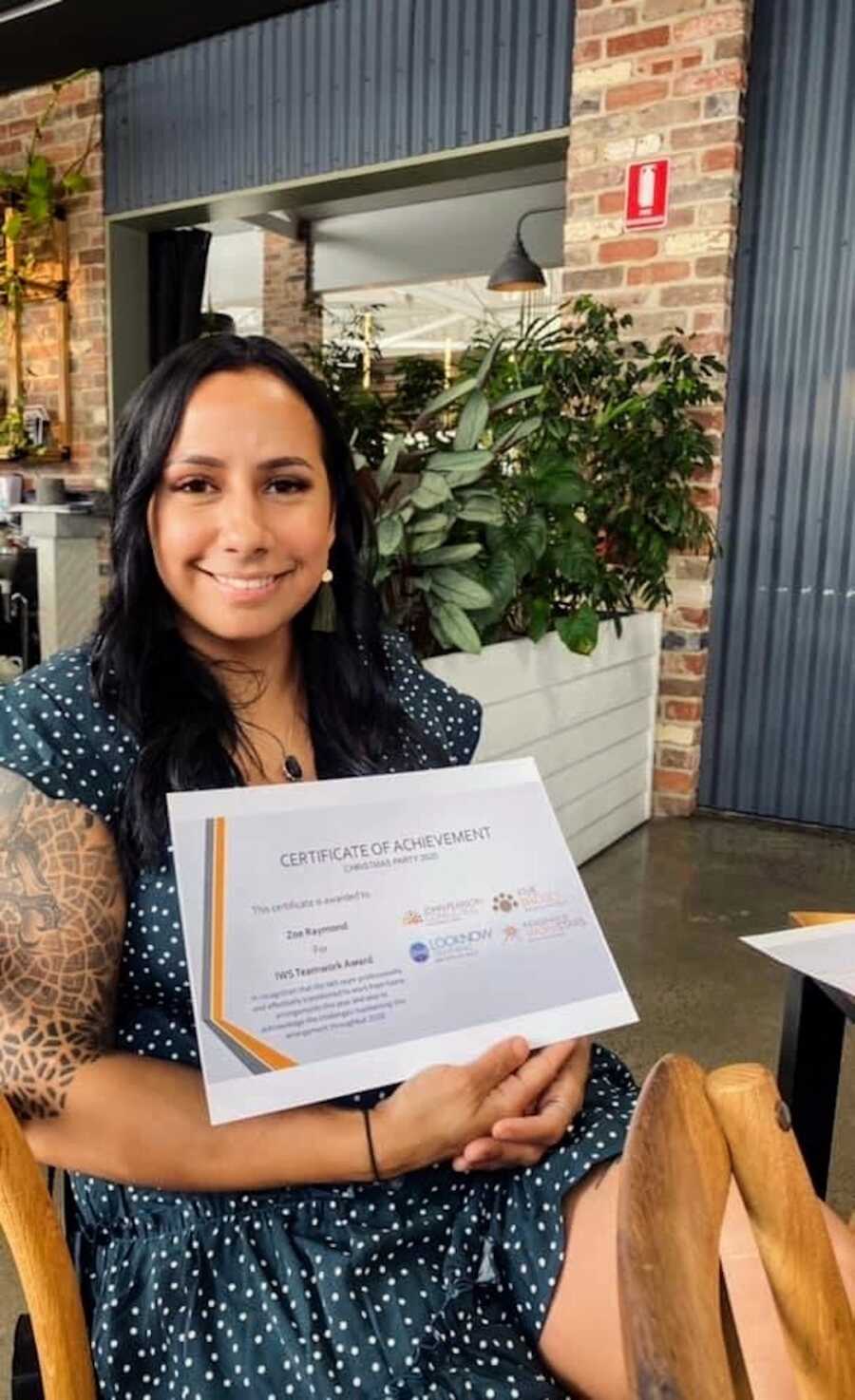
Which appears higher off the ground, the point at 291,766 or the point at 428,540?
the point at 428,540

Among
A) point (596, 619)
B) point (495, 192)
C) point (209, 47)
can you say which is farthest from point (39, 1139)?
point (495, 192)

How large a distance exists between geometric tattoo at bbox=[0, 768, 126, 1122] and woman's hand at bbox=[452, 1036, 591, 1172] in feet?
1.05

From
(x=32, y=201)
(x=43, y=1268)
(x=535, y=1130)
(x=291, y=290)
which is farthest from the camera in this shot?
(x=291, y=290)

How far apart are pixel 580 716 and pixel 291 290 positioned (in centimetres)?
Result: 536

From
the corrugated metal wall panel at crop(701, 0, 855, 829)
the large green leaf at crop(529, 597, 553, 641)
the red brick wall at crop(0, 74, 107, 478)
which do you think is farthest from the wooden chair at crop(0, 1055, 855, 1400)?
the red brick wall at crop(0, 74, 107, 478)

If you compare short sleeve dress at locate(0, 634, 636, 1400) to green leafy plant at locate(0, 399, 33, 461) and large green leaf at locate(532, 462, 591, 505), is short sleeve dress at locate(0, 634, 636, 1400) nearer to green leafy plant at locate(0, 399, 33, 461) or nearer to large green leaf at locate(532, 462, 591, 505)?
large green leaf at locate(532, 462, 591, 505)

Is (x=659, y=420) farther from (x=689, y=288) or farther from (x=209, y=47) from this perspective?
(x=209, y=47)

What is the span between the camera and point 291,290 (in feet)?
24.7

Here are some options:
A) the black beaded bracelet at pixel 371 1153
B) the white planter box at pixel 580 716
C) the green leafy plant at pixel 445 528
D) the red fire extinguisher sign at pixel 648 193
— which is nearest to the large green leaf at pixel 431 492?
the green leafy plant at pixel 445 528

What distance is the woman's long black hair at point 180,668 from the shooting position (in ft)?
3.10

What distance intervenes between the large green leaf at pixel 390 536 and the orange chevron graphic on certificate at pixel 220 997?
1.69 m

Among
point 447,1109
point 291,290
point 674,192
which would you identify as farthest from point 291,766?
point 291,290

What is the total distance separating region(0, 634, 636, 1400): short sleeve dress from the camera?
2.59 ft

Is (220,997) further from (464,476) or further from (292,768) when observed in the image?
(464,476)
